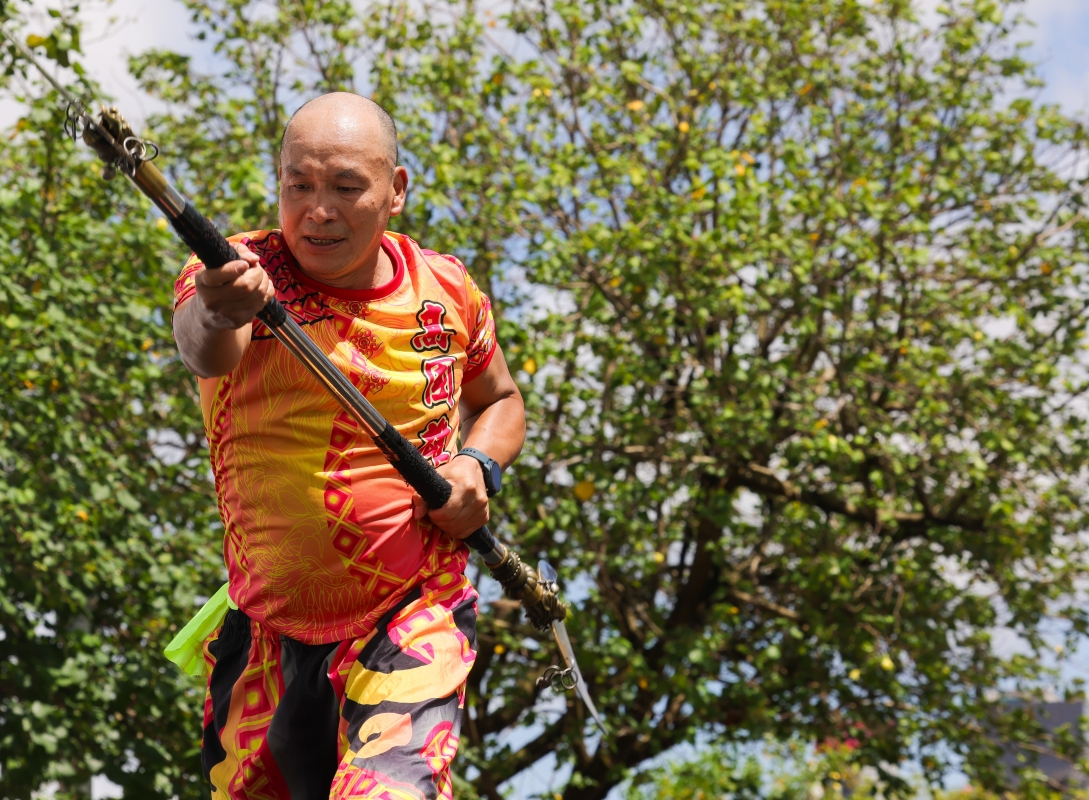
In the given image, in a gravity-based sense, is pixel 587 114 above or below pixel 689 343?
above

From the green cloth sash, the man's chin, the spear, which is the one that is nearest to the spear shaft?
the spear

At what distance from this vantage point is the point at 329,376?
2014mm

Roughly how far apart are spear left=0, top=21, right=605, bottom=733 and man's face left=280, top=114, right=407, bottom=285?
0.23 m

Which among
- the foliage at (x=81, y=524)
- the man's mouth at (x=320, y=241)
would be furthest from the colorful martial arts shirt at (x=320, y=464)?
the foliage at (x=81, y=524)

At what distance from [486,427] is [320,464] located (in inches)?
21.5

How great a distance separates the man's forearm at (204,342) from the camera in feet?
6.40

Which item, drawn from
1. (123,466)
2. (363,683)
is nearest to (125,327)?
(123,466)

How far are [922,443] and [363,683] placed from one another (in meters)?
5.77

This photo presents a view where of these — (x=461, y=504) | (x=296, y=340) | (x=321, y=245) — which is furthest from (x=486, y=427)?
(x=296, y=340)

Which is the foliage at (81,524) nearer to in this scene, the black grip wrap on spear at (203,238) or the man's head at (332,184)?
the man's head at (332,184)

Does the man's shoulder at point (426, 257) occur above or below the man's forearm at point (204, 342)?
above

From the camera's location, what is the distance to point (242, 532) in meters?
2.27

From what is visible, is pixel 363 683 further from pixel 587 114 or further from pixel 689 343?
pixel 587 114

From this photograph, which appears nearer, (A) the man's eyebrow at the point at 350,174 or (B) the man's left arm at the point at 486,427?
(A) the man's eyebrow at the point at 350,174
